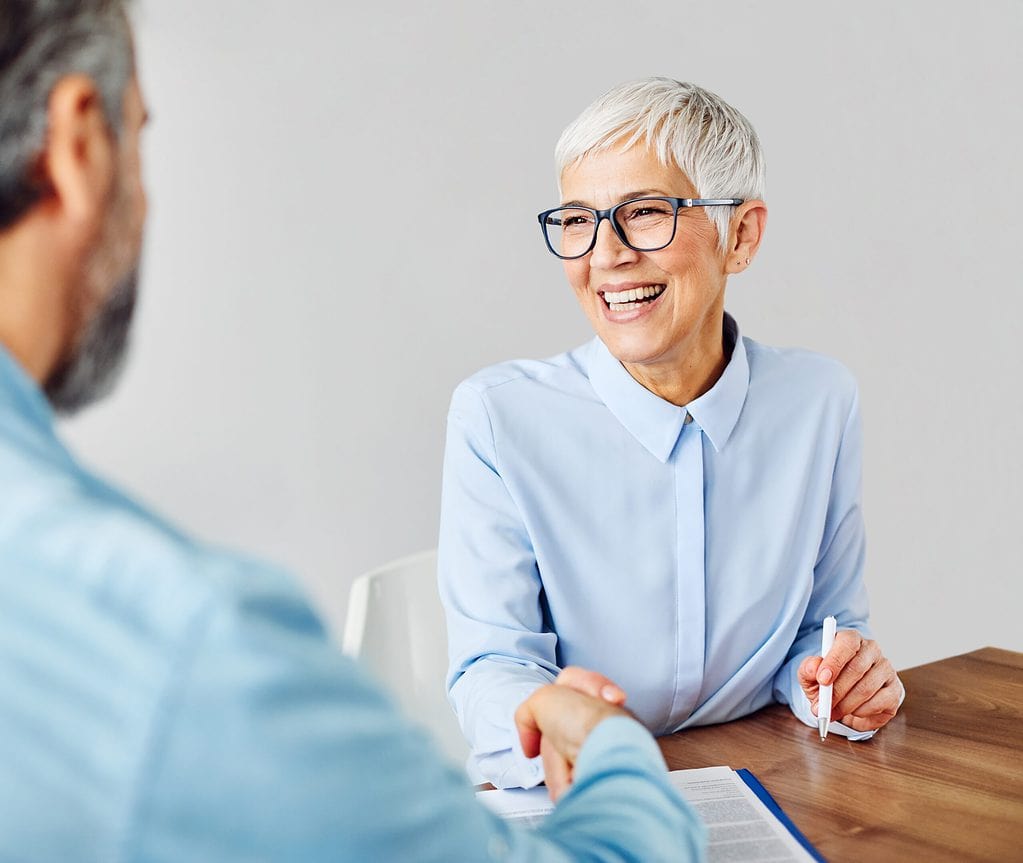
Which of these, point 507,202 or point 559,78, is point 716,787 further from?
point 559,78

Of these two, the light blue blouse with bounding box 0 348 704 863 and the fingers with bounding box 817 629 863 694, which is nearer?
the light blue blouse with bounding box 0 348 704 863

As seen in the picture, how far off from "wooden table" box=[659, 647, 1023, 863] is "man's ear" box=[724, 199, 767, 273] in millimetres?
680

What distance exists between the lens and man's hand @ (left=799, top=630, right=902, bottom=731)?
1.38m

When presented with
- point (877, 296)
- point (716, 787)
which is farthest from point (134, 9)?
point (877, 296)

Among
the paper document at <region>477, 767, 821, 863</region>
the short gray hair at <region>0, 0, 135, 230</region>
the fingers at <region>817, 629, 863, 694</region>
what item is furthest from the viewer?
the fingers at <region>817, 629, 863, 694</region>

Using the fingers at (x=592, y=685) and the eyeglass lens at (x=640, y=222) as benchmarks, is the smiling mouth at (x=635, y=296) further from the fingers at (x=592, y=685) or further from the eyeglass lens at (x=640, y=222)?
the fingers at (x=592, y=685)

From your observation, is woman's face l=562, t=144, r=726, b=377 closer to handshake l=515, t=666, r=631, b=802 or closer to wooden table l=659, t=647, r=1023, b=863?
wooden table l=659, t=647, r=1023, b=863

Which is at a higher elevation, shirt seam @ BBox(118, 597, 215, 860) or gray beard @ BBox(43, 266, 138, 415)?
gray beard @ BBox(43, 266, 138, 415)

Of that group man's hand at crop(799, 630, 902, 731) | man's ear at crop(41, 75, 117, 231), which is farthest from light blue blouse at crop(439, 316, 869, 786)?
man's ear at crop(41, 75, 117, 231)

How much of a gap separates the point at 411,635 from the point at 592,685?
853 mm

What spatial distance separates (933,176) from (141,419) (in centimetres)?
237

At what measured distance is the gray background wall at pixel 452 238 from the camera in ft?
8.88

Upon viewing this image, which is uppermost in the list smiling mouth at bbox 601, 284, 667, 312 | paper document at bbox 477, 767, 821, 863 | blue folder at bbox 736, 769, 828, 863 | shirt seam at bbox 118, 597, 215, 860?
smiling mouth at bbox 601, 284, 667, 312

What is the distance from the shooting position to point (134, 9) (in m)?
0.74
